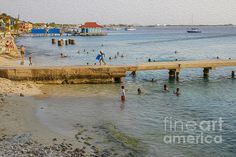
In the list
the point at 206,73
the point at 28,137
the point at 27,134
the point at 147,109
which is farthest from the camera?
the point at 206,73

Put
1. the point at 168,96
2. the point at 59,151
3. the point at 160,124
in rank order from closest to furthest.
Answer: the point at 59,151
the point at 160,124
the point at 168,96

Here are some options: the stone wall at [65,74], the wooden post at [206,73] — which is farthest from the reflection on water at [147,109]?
the wooden post at [206,73]

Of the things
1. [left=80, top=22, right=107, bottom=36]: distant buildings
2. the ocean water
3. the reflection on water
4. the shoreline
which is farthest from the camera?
[left=80, top=22, right=107, bottom=36]: distant buildings

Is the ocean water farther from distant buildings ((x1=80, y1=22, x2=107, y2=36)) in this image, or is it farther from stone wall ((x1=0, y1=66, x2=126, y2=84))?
distant buildings ((x1=80, y1=22, x2=107, y2=36))

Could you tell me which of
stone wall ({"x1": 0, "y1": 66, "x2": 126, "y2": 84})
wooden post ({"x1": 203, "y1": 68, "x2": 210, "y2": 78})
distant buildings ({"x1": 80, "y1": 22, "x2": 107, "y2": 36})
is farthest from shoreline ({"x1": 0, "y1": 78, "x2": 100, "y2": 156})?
distant buildings ({"x1": 80, "y1": 22, "x2": 107, "y2": 36})

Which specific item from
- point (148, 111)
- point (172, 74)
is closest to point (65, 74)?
point (148, 111)

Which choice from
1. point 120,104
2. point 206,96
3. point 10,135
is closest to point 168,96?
point 206,96

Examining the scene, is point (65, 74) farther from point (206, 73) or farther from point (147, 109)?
point (206, 73)

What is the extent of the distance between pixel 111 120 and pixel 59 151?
663 centimetres

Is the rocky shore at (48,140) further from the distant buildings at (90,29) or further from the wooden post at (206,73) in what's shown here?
the distant buildings at (90,29)

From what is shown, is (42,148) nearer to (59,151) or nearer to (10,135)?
(59,151)

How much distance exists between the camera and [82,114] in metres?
22.2

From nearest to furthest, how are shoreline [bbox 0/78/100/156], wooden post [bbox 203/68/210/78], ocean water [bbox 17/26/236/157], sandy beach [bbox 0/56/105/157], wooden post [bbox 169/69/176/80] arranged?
sandy beach [bbox 0/56/105/157]
shoreline [bbox 0/78/100/156]
ocean water [bbox 17/26/236/157]
wooden post [bbox 169/69/176/80]
wooden post [bbox 203/68/210/78]

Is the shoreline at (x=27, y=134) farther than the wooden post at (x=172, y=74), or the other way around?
the wooden post at (x=172, y=74)
